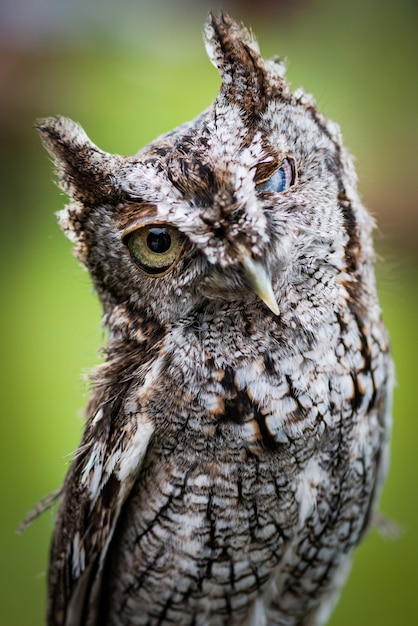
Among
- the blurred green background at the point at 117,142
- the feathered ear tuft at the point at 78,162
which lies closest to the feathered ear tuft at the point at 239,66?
the feathered ear tuft at the point at 78,162

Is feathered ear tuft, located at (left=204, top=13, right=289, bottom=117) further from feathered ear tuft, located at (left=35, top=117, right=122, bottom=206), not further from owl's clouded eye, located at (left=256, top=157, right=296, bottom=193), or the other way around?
feathered ear tuft, located at (left=35, top=117, right=122, bottom=206)

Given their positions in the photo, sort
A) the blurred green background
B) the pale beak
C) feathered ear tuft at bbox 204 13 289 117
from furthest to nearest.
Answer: the blurred green background → feathered ear tuft at bbox 204 13 289 117 → the pale beak

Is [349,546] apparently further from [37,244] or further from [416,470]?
[37,244]

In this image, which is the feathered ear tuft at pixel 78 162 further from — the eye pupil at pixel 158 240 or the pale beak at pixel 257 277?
the pale beak at pixel 257 277

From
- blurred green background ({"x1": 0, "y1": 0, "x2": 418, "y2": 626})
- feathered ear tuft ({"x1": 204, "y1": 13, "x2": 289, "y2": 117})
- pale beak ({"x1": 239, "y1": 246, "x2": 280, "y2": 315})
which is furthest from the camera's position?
blurred green background ({"x1": 0, "y1": 0, "x2": 418, "y2": 626})

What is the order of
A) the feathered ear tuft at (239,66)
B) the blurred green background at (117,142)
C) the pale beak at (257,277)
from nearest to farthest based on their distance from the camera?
the pale beak at (257,277)
the feathered ear tuft at (239,66)
the blurred green background at (117,142)

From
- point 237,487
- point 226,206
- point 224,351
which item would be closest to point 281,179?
point 226,206

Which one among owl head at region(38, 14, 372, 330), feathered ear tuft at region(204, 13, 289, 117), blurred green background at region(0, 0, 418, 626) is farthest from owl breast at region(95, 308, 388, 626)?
blurred green background at region(0, 0, 418, 626)

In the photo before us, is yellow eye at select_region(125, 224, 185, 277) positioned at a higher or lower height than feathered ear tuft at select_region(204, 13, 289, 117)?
lower
